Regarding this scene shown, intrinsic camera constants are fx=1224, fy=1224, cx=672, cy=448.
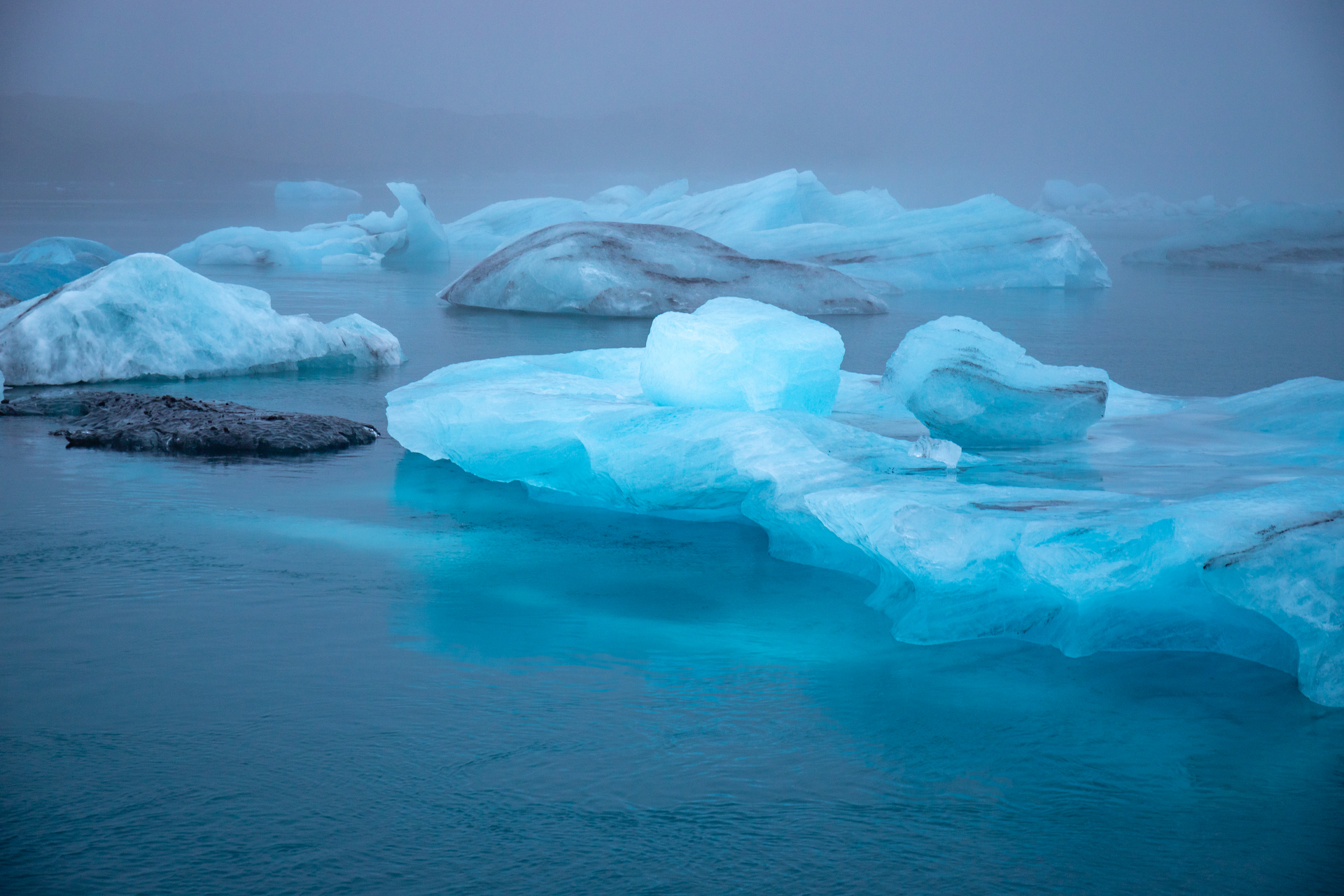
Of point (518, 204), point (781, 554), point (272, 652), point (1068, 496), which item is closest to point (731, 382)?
point (781, 554)

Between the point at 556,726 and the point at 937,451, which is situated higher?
the point at 937,451

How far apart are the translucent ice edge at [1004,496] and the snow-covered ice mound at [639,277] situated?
4833 millimetres

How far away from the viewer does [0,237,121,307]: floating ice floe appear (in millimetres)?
9055

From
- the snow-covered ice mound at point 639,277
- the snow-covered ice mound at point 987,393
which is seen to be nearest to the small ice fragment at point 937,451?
the snow-covered ice mound at point 987,393

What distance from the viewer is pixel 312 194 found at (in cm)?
4212

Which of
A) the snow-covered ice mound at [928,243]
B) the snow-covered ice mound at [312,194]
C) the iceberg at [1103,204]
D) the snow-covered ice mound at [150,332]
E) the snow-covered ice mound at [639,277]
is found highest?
the snow-covered ice mound at [312,194]

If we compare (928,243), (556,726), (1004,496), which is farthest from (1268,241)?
(556,726)

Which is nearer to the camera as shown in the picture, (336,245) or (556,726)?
(556,726)

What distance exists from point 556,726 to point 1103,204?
38704 millimetres

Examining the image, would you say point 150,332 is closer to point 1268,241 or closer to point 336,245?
point 336,245

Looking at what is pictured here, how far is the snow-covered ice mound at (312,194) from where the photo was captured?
39844mm

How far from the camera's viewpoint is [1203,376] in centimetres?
749

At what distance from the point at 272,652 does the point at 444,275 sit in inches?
488

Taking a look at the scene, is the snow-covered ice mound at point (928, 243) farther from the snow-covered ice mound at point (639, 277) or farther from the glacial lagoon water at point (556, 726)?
the glacial lagoon water at point (556, 726)
